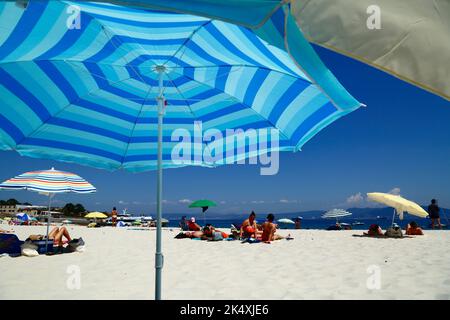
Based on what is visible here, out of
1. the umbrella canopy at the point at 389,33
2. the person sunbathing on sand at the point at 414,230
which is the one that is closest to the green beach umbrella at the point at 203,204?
the person sunbathing on sand at the point at 414,230

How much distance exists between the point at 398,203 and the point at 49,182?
1099cm

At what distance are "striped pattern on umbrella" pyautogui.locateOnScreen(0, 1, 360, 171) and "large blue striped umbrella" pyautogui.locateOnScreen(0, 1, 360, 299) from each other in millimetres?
11

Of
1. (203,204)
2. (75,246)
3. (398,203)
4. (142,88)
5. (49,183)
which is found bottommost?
(75,246)

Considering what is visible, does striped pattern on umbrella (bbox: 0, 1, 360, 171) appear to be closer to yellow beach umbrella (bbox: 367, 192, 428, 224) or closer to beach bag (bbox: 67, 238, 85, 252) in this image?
beach bag (bbox: 67, 238, 85, 252)

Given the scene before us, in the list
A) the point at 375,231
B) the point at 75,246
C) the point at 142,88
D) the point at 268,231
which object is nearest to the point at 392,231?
the point at 375,231

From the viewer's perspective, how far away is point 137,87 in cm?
381

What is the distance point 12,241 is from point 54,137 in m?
5.23

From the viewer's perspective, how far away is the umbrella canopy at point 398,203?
11430 millimetres

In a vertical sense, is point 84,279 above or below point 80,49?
below

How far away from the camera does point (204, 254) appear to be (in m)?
7.71

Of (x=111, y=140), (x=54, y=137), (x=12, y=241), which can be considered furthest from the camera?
(x=12, y=241)

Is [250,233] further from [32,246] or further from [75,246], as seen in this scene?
[32,246]
